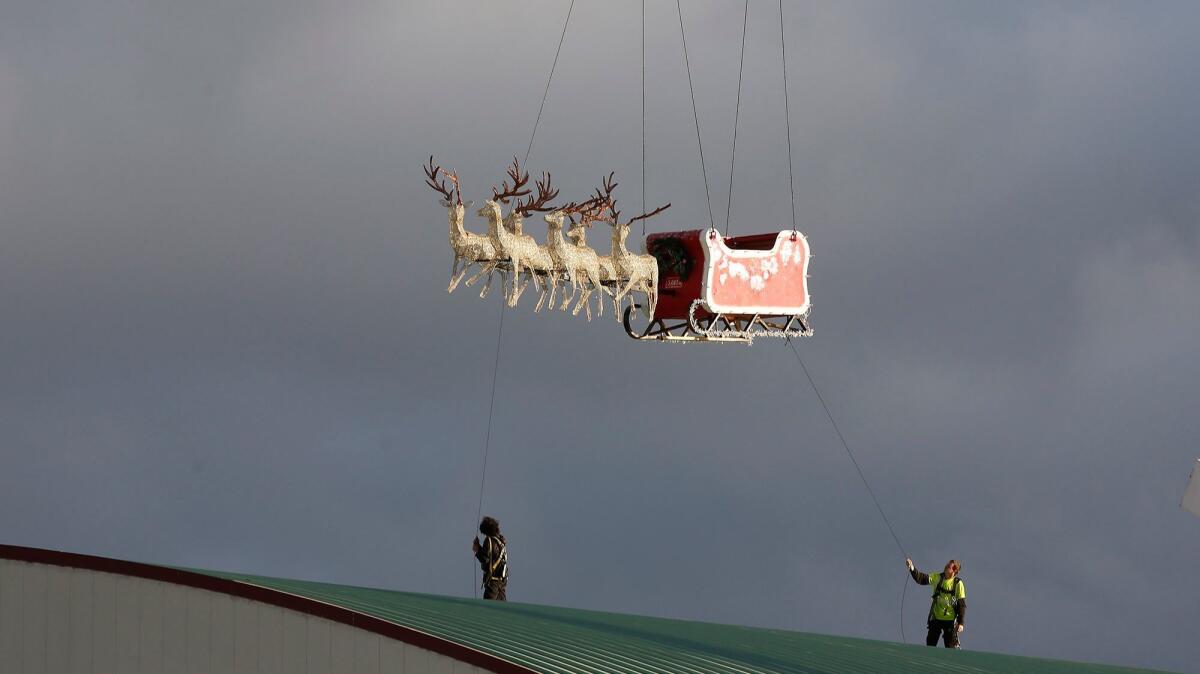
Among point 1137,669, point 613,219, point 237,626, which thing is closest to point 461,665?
point 237,626

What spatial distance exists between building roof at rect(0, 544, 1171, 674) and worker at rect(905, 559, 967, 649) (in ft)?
1.45

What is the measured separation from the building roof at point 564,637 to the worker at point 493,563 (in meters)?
0.72

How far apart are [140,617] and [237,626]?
1.78m

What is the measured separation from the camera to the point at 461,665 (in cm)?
2134

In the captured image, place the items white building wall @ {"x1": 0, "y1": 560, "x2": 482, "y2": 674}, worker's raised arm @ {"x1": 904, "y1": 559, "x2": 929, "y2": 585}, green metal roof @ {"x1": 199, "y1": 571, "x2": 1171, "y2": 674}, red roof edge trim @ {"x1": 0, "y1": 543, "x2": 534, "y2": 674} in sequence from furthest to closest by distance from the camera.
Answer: worker's raised arm @ {"x1": 904, "y1": 559, "x2": 929, "y2": 585}, green metal roof @ {"x1": 199, "y1": 571, "x2": 1171, "y2": 674}, white building wall @ {"x1": 0, "y1": 560, "x2": 482, "y2": 674}, red roof edge trim @ {"x1": 0, "y1": 543, "x2": 534, "y2": 674}

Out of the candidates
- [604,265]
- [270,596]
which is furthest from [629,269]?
[270,596]

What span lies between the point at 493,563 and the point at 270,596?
803 cm

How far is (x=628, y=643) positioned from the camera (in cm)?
2552

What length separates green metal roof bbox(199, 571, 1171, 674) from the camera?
76.8 feet

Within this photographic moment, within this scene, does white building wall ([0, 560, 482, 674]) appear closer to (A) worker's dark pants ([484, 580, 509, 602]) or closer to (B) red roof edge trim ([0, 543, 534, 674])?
(B) red roof edge trim ([0, 543, 534, 674])

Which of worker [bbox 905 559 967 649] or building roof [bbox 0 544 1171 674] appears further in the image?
worker [bbox 905 559 967 649]

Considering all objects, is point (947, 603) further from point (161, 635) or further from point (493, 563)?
point (161, 635)

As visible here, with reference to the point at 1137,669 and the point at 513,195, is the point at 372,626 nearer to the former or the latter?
the point at 513,195

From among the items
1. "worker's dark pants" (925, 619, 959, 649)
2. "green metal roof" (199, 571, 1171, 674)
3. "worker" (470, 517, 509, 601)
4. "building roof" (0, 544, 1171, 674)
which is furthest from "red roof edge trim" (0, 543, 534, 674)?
"worker's dark pants" (925, 619, 959, 649)
